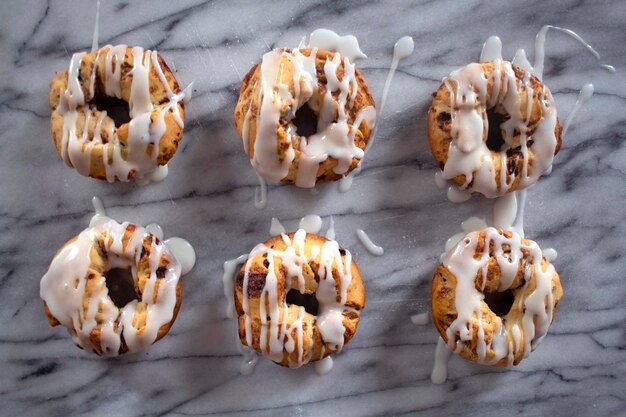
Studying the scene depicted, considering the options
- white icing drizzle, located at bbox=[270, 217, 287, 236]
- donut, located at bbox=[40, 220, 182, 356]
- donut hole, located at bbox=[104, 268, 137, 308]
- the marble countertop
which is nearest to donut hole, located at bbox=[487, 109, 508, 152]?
the marble countertop

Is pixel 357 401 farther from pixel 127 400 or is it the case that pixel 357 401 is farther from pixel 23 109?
pixel 23 109

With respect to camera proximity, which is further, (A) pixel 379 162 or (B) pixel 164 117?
(A) pixel 379 162

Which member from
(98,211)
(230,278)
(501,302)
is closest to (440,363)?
(501,302)

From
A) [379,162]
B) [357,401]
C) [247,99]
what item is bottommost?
[357,401]

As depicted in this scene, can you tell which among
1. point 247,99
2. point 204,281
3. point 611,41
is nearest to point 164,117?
point 247,99

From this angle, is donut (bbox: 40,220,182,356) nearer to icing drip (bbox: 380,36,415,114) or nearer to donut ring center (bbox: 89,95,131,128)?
donut ring center (bbox: 89,95,131,128)

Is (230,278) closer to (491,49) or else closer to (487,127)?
(487,127)

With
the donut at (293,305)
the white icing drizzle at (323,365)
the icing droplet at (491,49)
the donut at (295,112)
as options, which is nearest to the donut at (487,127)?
the icing droplet at (491,49)
